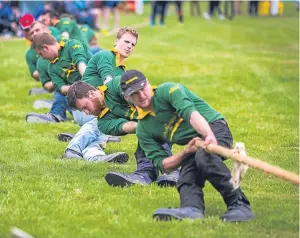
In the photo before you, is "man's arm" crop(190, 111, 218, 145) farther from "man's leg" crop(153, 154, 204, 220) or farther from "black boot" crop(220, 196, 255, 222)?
"black boot" crop(220, 196, 255, 222)

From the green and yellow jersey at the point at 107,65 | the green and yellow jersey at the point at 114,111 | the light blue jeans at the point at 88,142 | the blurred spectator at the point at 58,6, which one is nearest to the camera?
the green and yellow jersey at the point at 114,111

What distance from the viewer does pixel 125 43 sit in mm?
10266

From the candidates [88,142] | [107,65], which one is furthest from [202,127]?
[88,142]

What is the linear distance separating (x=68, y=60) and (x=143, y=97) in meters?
5.22

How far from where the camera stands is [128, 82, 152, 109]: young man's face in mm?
7191

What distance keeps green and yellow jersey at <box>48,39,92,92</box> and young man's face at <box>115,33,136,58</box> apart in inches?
71.8

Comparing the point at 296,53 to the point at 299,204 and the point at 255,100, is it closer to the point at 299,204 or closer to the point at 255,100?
the point at 255,100

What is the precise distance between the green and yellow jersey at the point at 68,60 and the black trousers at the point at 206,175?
496 centimetres

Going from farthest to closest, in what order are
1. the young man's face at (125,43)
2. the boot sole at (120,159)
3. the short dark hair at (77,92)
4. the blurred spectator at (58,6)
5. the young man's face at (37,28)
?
the blurred spectator at (58,6)
the young man's face at (37,28)
the boot sole at (120,159)
the young man's face at (125,43)
the short dark hair at (77,92)

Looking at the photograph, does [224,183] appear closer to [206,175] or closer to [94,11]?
[206,175]

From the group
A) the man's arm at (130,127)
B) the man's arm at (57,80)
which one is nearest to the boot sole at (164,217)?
the man's arm at (130,127)

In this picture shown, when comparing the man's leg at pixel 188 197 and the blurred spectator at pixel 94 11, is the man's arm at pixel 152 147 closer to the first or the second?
the man's leg at pixel 188 197

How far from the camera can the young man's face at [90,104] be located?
8750mm

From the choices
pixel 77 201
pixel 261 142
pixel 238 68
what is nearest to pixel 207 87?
pixel 238 68
